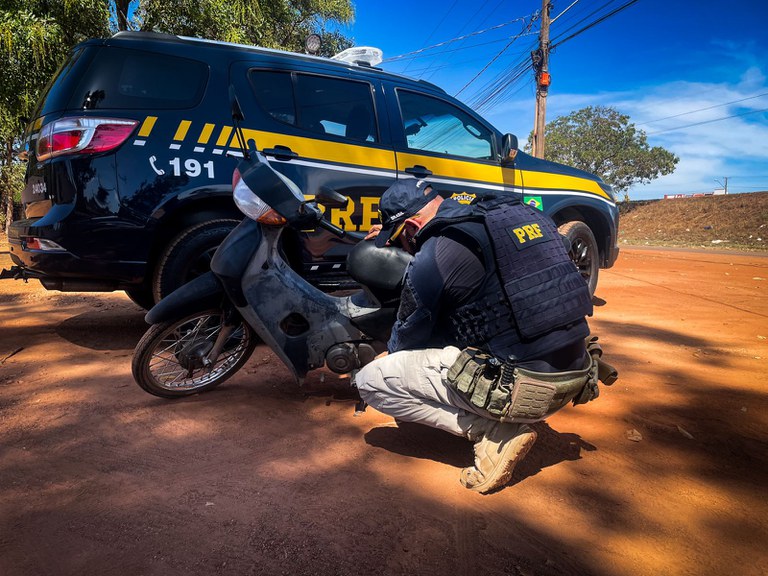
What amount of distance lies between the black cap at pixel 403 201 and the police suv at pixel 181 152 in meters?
0.71

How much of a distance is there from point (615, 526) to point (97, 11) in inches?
398

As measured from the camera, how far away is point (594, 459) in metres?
2.22

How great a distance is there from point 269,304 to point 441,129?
8.36 feet

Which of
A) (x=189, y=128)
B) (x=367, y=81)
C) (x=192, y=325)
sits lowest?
(x=192, y=325)

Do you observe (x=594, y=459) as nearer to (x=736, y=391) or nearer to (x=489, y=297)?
(x=489, y=297)

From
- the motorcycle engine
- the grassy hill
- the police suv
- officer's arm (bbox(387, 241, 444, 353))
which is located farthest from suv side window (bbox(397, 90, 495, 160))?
the grassy hill

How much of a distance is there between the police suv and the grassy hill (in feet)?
56.7

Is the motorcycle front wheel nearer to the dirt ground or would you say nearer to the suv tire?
the dirt ground

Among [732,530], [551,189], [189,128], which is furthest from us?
[551,189]

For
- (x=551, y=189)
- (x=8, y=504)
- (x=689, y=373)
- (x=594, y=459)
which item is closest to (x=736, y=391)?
(x=689, y=373)

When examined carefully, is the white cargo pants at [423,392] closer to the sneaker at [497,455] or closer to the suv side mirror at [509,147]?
the sneaker at [497,455]

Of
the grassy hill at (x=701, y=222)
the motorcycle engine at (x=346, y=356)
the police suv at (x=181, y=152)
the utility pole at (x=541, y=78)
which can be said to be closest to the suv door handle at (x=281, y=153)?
the police suv at (x=181, y=152)

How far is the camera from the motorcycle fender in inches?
100

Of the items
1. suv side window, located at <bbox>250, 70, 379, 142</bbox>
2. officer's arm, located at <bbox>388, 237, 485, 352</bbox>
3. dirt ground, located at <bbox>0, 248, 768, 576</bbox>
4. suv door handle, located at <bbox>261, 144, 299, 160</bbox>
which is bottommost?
dirt ground, located at <bbox>0, 248, 768, 576</bbox>
